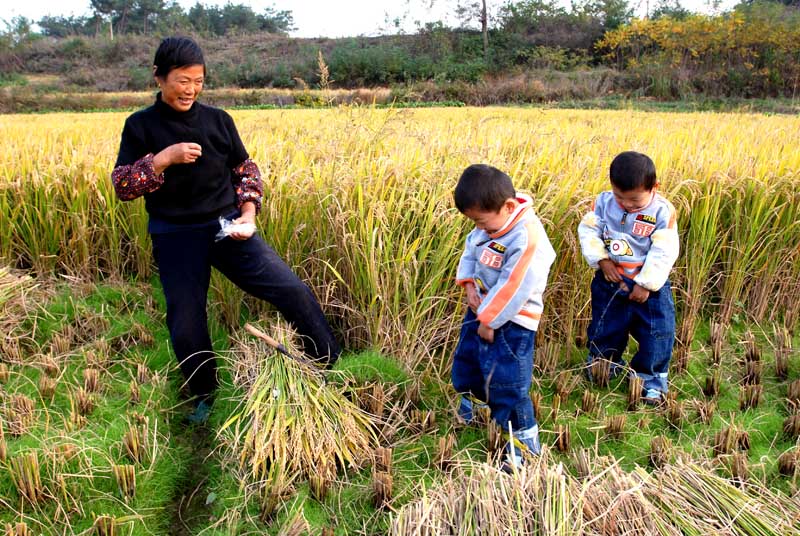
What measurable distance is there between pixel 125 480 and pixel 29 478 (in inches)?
11.0

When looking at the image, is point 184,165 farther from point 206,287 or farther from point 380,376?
point 380,376

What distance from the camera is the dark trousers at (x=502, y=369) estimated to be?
6.26 feet

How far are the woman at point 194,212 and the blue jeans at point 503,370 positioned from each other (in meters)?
0.66

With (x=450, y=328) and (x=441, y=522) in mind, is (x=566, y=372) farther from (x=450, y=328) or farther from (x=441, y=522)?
(x=441, y=522)

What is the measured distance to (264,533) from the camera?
1681 mm

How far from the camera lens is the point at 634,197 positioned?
2.17m

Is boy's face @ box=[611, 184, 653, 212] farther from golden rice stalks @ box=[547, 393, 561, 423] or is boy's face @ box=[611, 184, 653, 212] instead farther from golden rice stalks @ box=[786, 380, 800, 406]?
golden rice stalks @ box=[786, 380, 800, 406]

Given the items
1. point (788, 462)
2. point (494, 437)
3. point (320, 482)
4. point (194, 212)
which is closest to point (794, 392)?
point (788, 462)

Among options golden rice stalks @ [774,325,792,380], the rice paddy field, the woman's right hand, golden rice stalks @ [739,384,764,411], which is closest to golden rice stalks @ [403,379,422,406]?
the rice paddy field

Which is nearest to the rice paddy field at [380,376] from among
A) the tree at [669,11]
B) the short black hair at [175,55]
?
the short black hair at [175,55]

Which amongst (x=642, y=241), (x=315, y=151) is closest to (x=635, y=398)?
(x=642, y=241)

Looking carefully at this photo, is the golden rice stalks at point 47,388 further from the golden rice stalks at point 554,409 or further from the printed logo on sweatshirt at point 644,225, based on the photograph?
the printed logo on sweatshirt at point 644,225

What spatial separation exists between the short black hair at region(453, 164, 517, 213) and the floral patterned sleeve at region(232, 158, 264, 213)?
1.07 m

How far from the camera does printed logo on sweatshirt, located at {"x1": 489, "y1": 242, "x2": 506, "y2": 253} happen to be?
1.86 meters
